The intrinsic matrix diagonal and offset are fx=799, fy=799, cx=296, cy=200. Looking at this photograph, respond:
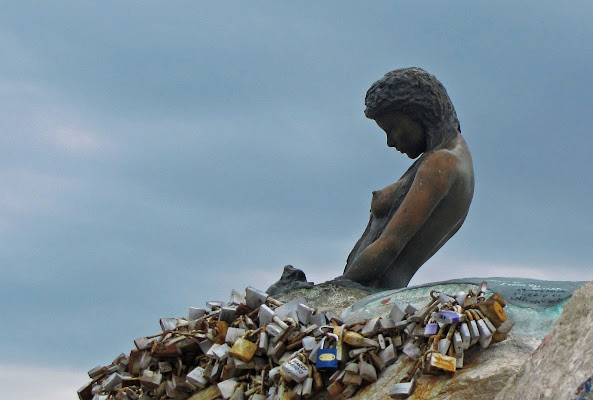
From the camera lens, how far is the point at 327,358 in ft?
11.8

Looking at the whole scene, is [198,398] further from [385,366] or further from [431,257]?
[431,257]

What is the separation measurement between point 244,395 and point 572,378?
200 centimetres

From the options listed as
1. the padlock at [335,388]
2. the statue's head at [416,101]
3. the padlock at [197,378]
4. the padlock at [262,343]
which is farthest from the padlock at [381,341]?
the statue's head at [416,101]

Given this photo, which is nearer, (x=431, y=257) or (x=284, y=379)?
(x=284, y=379)

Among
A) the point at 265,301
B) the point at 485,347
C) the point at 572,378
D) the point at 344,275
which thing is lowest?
the point at 572,378

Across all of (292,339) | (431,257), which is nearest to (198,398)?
(292,339)

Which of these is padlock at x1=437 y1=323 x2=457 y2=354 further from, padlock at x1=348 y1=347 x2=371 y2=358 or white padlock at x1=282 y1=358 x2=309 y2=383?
white padlock at x1=282 y1=358 x2=309 y2=383

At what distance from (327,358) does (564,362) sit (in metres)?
1.40

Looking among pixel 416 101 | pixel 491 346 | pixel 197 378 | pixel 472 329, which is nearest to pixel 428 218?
pixel 416 101

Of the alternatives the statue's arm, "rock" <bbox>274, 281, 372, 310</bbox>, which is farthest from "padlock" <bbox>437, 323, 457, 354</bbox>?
the statue's arm

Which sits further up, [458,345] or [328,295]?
[328,295]

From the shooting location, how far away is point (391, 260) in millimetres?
6316

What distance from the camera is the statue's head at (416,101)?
6539mm

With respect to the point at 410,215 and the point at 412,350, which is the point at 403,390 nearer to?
the point at 412,350
